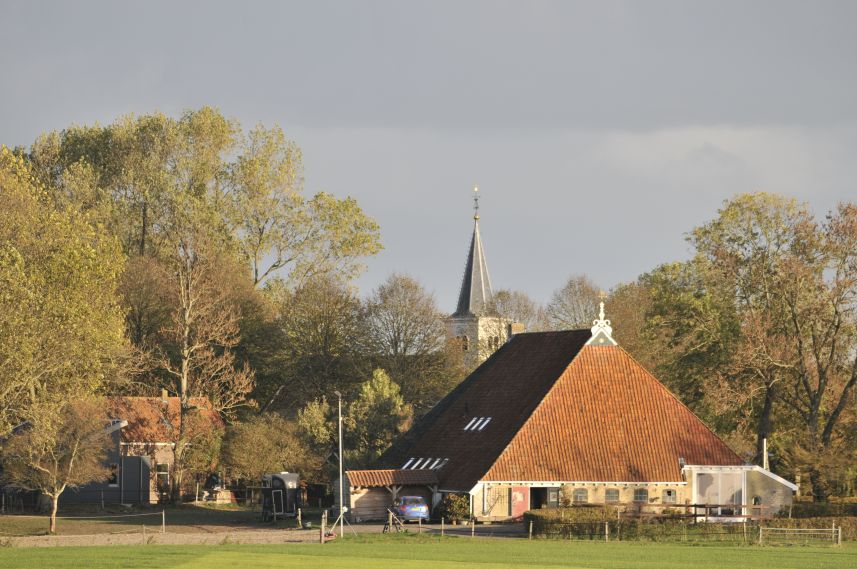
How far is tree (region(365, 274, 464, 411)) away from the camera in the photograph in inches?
3482

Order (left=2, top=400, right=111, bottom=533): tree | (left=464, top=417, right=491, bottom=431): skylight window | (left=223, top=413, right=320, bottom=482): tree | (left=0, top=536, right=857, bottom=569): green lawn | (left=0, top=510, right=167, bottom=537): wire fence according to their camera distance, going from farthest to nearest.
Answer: (left=223, top=413, right=320, bottom=482): tree, (left=464, top=417, right=491, bottom=431): skylight window, (left=2, top=400, right=111, bottom=533): tree, (left=0, top=510, right=167, bottom=537): wire fence, (left=0, top=536, right=857, bottom=569): green lawn

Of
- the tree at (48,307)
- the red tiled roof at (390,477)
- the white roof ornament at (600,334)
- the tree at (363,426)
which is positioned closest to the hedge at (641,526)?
the red tiled roof at (390,477)

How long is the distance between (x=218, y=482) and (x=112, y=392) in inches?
309

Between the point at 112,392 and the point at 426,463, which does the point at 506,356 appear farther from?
the point at 112,392

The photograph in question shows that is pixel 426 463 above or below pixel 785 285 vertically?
below

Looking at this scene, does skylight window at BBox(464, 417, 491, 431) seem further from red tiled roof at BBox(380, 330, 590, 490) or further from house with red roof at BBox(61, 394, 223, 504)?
house with red roof at BBox(61, 394, 223, 504)

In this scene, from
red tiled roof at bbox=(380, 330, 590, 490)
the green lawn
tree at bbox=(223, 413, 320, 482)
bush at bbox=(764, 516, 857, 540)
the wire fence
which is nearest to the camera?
the green lawn

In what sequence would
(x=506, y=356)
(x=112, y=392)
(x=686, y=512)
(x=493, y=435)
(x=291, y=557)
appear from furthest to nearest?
(x=112, y=392) → (x=506, y=356) → (x=493, y=435) → (x=686, y=512) → (x=291, y=557)

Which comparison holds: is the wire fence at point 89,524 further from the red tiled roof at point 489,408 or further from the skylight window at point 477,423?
the skylight window at point 477,423

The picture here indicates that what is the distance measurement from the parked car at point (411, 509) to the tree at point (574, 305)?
151ft

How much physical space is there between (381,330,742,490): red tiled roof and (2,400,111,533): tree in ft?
51.0

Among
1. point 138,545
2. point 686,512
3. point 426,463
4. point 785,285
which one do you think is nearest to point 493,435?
point 426,463

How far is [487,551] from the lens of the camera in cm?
4775

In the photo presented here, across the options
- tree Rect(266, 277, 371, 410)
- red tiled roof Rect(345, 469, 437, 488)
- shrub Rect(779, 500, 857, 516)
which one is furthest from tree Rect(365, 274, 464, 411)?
shrub Rect(779, 500, 857, 516)
